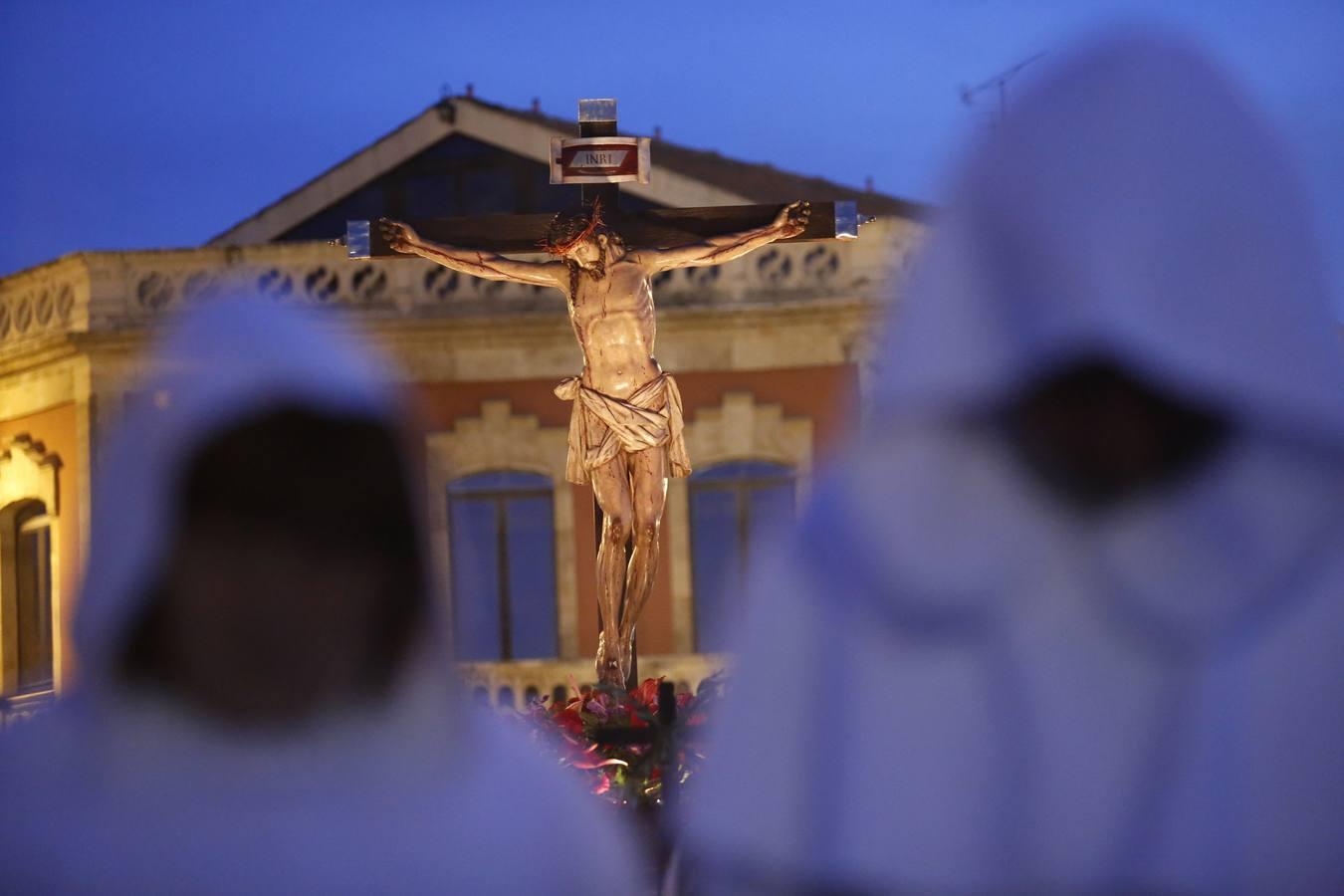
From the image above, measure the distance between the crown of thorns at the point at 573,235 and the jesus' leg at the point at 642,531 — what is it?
809mm

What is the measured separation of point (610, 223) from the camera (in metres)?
7.84

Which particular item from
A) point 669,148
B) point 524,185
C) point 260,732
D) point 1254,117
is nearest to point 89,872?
point 260,732

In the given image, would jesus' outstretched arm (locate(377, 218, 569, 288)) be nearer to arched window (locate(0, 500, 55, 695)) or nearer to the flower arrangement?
the flower arrangement

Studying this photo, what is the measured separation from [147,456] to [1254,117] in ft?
3.89

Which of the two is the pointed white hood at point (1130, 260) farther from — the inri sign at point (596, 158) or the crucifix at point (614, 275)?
the inri sign at point (596, 158)

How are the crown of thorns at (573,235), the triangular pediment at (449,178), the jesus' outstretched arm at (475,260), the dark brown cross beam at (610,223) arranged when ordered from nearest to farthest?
the crown of thorns at (573,235) < the jesus' outstretched arm at (475,260) < the dark brown cross beam at (610,223) < the triangular pediment at (449,178)

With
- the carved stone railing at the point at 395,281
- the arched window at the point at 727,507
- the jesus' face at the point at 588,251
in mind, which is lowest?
A: the arched window at the point at 727,507

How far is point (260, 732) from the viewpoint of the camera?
209 centimetres

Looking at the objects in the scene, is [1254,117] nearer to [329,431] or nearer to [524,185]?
[329,431]

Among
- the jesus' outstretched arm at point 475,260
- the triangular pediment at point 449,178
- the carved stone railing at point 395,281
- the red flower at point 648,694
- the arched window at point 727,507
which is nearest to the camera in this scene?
the red flower at point 648,694

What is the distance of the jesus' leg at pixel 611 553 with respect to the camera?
7680 mm

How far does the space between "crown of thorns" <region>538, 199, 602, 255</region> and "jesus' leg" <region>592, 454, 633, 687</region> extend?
801mm

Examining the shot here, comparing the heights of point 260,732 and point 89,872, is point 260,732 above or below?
above

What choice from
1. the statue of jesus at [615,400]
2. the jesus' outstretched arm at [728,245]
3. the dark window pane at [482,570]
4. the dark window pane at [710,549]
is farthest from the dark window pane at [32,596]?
the jesus' outstretched arm at [728,245]
